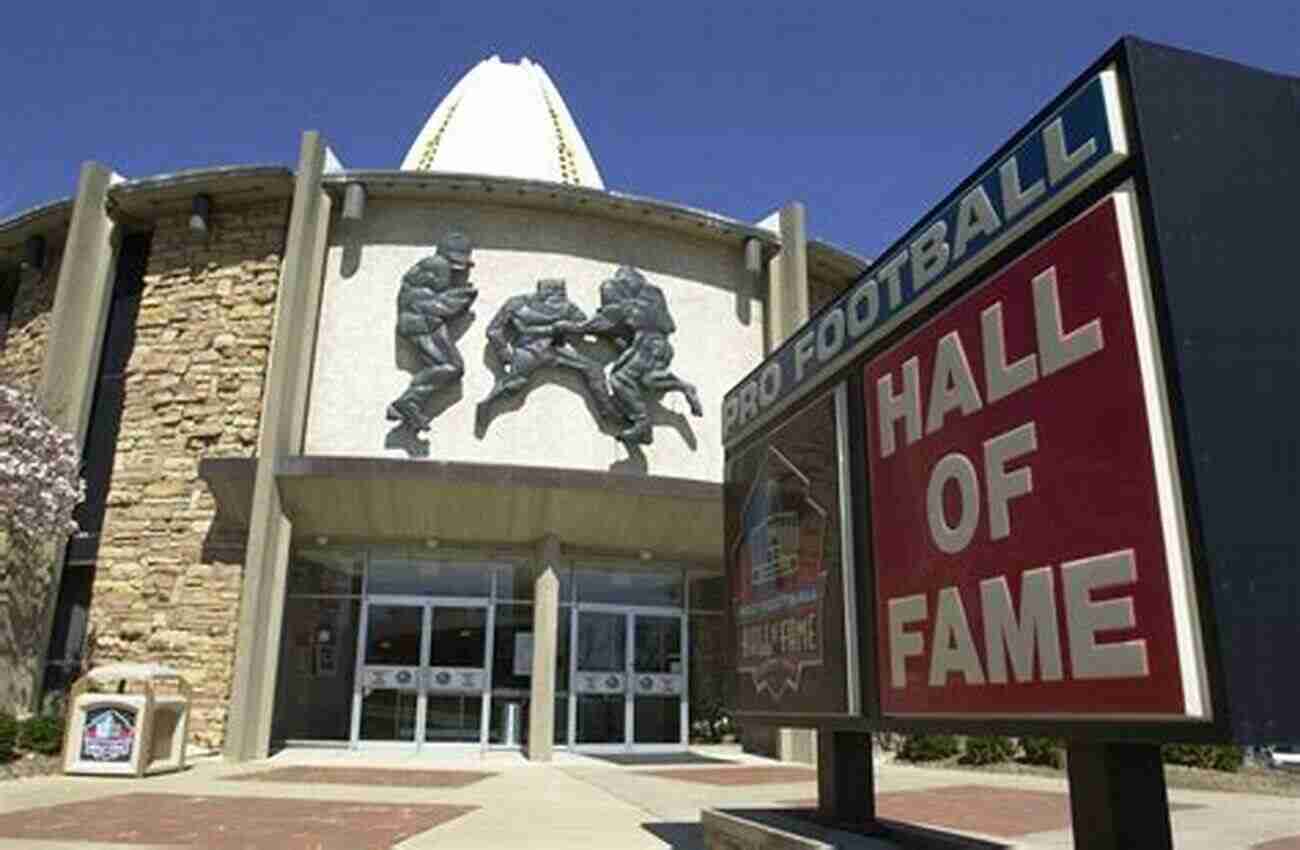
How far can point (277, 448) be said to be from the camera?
1848cm

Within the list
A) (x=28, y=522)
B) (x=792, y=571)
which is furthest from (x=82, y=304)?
(x=792, y=571)

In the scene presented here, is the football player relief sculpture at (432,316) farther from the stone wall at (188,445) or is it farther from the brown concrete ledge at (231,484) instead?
the stone wall at (188,445)

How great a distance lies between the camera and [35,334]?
22.3 metres

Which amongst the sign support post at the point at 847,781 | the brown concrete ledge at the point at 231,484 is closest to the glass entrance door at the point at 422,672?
the brown concrete ledge at the point at 231,484

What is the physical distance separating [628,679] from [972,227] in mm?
16498

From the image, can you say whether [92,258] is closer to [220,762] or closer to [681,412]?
[220,762]

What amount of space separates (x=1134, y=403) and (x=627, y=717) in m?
17.6

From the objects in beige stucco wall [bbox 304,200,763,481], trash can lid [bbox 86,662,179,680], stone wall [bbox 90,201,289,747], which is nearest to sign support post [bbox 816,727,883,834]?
trash can lid [bbox 86,662,179,680]

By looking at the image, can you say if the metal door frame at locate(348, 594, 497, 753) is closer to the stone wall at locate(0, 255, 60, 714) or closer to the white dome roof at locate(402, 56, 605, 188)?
the stone wall at locate(0, 255, 60, 714)

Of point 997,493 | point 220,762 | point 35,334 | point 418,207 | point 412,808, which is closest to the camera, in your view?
point 997,493

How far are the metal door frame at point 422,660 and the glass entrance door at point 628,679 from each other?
5.59 ft

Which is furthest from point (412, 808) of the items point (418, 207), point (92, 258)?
point (92, 258)

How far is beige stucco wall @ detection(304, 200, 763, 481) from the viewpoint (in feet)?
64.0

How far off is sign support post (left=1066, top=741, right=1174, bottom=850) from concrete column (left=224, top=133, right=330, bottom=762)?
1594 centimetres
